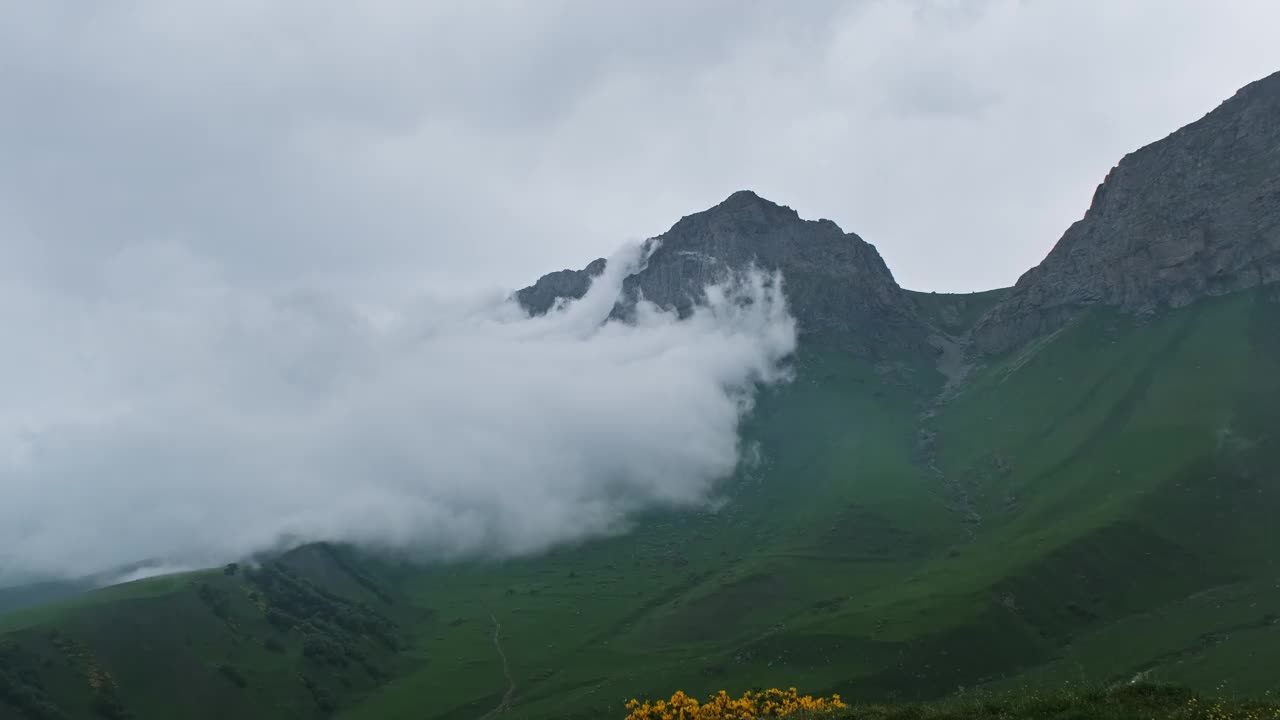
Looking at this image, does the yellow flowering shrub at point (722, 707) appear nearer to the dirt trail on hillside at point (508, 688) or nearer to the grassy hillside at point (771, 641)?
the grassy hillside at point (771, 641)

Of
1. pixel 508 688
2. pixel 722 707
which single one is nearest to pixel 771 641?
pixel 508 688

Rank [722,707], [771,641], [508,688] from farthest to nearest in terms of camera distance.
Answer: [508,688], [771,641], [722,707]

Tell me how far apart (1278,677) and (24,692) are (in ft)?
558

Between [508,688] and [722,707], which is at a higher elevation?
[722,707]

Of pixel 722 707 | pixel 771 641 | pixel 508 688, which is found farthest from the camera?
pixel 508 688

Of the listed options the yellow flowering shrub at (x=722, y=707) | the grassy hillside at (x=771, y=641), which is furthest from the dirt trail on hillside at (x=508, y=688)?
the yellow flowering shrub at (x=722, y=707)

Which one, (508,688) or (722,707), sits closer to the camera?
(722,707)

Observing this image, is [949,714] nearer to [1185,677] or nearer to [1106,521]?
[1185,677]

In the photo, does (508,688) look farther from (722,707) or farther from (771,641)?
(722,707)

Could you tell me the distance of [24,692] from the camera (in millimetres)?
119625

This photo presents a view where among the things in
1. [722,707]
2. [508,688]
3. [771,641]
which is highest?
[722,707]

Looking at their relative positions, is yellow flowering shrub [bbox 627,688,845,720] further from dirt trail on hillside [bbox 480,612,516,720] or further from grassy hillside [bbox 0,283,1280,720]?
dirt trail on hillside [bbox 480,612,516,720]

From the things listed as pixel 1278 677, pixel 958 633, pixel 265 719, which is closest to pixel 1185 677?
pixel 1278 677

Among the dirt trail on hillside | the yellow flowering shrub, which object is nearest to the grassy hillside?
the dirt trail on hillside
